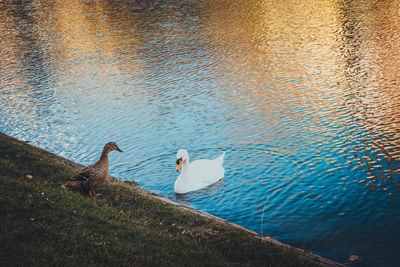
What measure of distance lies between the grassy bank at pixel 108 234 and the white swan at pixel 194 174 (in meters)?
3.55

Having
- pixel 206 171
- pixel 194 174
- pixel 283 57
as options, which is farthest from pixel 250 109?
pixel 283 57

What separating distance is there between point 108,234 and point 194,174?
Result: 7.02m

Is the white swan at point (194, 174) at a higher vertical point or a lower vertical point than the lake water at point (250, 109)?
lower

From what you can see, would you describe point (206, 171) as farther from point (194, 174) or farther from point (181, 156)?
point (181, 156)

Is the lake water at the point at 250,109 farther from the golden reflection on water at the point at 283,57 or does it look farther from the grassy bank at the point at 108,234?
the grassy bank at the point at 108,234

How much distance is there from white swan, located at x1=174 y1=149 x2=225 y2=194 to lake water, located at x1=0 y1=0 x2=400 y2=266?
406 mm

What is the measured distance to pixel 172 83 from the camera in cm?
2917

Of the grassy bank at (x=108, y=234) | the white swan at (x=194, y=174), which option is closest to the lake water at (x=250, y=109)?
the white swan at (x=194, y=174)

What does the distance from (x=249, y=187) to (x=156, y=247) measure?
7148 millimetres

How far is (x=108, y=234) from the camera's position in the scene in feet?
28.9

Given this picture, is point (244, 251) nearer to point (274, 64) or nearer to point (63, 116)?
point (63, 116)

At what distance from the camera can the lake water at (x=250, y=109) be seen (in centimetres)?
1386

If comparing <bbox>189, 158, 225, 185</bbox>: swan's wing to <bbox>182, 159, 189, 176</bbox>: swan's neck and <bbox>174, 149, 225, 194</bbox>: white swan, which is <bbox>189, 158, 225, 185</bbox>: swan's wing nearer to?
<bbox>174, 149, 225, 194</bbox>: white swan

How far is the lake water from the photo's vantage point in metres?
13.9
